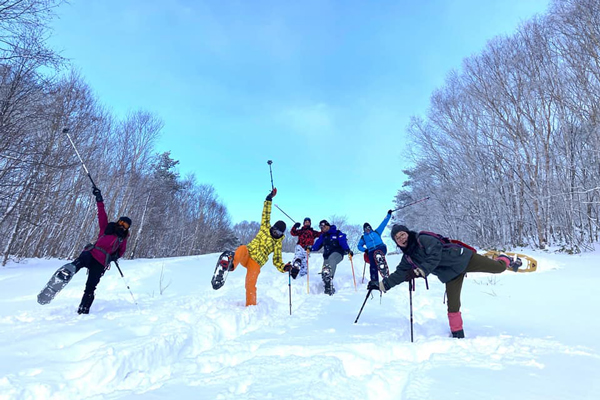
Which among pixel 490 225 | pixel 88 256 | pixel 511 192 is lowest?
pixel 88 256

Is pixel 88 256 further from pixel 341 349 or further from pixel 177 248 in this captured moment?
pixel 177 248

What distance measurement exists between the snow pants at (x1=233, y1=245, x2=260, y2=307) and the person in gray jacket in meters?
2.45

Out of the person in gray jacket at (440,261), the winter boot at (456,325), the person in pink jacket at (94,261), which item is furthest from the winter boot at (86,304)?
the winter boot at (456,325)

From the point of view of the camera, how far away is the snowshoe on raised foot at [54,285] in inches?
173

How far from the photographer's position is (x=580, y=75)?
35.8 ft

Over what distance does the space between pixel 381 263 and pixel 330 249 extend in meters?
1.56

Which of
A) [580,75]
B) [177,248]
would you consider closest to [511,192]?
[580,75]

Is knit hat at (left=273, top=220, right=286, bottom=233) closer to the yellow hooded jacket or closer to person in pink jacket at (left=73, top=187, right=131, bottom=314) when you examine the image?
the yellow hooded jacket

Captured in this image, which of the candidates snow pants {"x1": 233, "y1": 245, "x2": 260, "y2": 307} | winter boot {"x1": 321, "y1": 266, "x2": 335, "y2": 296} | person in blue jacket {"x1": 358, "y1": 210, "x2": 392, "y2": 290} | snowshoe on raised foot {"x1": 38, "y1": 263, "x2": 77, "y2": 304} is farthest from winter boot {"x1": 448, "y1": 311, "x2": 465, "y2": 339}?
snowshoe on raised foot {"x1": 38, "y1": 263, "x2": 77, "y2": 304}

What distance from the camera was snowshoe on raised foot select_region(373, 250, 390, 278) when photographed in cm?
730

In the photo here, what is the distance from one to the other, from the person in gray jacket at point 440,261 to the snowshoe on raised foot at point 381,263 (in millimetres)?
3145

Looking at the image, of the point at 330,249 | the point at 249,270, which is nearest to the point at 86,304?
the point at 249,270

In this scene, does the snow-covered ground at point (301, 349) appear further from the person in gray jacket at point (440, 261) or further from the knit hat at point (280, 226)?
the knit hat at point (280, 226)

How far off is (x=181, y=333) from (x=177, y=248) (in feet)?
115
